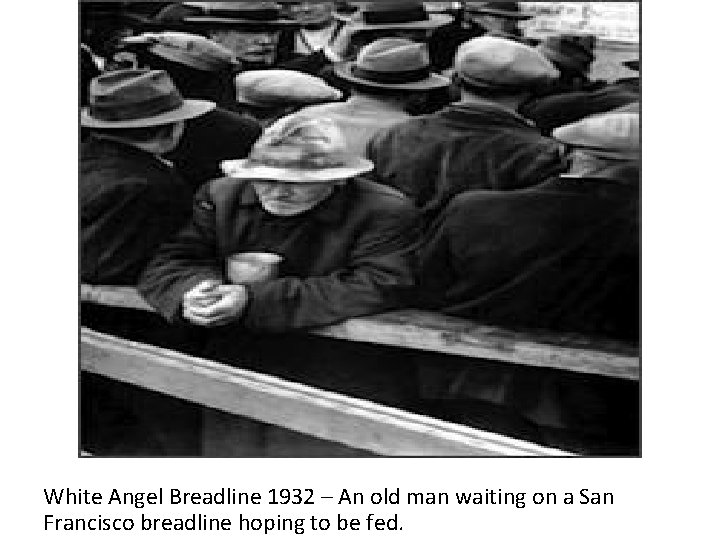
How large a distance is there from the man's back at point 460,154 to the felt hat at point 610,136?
94 millimetres

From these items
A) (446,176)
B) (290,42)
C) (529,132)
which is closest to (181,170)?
(290,42)

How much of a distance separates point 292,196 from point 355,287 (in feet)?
1.25

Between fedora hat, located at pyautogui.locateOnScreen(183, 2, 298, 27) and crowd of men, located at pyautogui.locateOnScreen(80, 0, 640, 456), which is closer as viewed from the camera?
crowd of men, located at pyautogui.locateOnScreen(80, 0, 640, 456)

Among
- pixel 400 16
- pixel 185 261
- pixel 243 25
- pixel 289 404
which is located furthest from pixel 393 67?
pixel 289 404

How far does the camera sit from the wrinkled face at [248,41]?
4.12 metres

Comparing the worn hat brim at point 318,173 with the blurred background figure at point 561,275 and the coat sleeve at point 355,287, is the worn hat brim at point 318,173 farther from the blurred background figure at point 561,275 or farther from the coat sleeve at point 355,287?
the blurred background figure at point 561,275

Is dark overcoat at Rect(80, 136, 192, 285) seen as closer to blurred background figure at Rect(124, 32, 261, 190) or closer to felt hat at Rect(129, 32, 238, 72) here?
blurred background figure at Rect(124, 32, 261, 190)

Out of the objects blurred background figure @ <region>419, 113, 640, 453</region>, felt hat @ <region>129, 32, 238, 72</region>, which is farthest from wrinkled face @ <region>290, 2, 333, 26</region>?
blurred background figure @ <region>419, 113, 640, 453</region>

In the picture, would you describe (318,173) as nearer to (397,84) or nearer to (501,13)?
(397,84)

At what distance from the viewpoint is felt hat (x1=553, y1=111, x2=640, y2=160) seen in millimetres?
3924

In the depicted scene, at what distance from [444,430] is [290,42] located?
1430mm

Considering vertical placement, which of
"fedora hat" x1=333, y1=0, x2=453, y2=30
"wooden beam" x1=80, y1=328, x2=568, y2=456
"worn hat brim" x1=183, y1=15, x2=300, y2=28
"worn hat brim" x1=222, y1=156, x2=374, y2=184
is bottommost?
"wooden beam" x1=80, y1=328, x2=568, y2=456

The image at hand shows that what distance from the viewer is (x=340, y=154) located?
160 inches

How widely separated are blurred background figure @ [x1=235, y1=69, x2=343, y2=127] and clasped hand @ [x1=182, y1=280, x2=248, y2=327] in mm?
584
